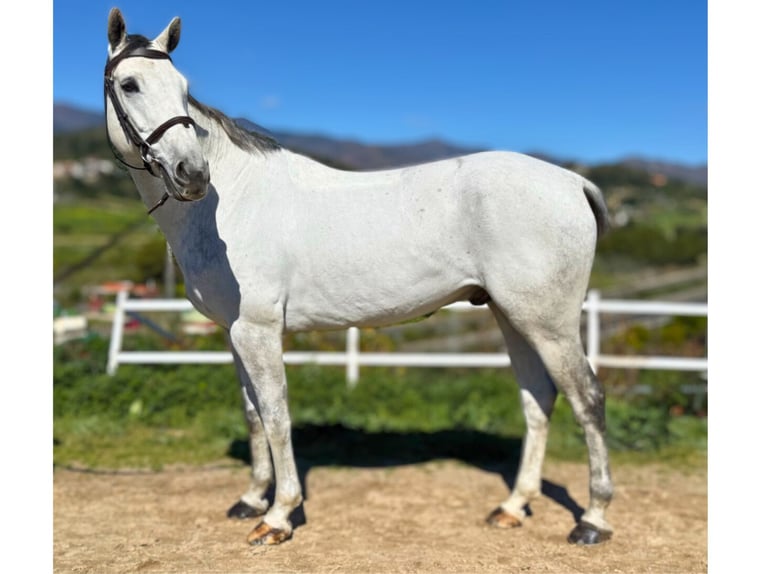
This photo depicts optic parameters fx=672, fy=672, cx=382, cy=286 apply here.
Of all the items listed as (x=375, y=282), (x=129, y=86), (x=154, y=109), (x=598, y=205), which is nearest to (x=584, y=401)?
(x=598, y=205)

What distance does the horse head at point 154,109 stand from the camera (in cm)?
327

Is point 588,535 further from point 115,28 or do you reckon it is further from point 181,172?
point 115,28

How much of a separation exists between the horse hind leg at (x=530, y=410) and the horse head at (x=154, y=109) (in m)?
2.22

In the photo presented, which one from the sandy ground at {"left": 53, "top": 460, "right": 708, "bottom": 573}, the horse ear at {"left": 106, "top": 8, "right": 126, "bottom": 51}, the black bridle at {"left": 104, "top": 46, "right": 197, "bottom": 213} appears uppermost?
the horse ear at {"left": 106, "top": 8, "right": 126, "bottom": 51}

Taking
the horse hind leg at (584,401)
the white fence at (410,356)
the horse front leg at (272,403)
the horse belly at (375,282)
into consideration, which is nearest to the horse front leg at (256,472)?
the horse front leg at (272,403)

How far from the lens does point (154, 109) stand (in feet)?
10.9

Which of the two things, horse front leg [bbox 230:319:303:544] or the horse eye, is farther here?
horse front leg [bbox 230:319:303:544]

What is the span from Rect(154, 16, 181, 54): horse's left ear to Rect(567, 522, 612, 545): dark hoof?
3.65 meters

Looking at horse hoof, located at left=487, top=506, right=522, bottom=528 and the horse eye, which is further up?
the horse eye

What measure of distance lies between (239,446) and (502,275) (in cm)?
346

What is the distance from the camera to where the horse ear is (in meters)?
3.39

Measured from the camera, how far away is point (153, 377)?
24.5 ft

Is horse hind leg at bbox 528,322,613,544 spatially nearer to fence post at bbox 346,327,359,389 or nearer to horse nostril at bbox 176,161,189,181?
horse nostril at bbox 176,161,189,181

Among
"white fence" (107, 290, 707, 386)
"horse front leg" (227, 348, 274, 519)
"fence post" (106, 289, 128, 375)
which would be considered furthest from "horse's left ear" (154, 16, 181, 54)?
"fence post" (106, 289, 128, 375)
